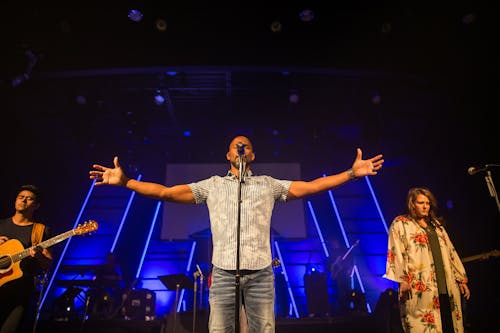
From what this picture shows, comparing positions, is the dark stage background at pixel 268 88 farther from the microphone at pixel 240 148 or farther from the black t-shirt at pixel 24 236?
the microphone at pixel 240 148

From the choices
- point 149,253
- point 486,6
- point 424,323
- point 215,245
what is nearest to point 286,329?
point 424,323

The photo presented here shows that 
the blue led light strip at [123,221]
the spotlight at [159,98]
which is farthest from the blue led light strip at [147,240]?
the spotlight at [159,98]

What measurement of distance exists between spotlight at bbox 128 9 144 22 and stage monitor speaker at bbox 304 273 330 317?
20.4 ft

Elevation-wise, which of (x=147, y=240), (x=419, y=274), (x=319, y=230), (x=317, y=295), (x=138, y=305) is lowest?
(x=138, y=305)

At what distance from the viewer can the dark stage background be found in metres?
6.14

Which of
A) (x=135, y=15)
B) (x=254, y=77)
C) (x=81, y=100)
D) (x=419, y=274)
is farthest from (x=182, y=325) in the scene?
(x=81, y=100)

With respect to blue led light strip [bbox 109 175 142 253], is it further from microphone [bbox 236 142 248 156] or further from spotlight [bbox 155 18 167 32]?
microphone [bbox 236 142 248 156]

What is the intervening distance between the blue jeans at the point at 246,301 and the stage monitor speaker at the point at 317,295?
5.46 metres

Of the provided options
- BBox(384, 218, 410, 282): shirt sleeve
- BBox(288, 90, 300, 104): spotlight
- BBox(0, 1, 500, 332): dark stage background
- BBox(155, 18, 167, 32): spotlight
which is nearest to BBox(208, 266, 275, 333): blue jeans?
BBox(384, 218, 410, 282): shirt sleeve

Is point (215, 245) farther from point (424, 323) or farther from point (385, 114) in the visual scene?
point (385, 114)

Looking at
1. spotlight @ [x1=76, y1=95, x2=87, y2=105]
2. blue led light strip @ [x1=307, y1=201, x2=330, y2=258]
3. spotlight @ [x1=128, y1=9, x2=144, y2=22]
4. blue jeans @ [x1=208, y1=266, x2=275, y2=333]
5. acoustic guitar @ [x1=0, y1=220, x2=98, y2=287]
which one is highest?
spotlight @ [x1=128, y1=9, x2=144, y2=22]

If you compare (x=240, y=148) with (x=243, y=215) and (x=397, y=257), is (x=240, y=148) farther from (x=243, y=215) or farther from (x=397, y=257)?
(x=397, y=257)

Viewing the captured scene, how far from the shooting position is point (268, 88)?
7.98 meters

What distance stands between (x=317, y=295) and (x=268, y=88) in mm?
4697
